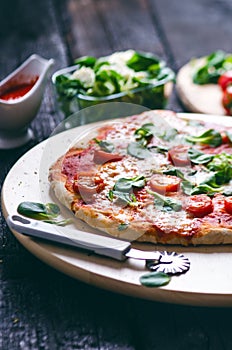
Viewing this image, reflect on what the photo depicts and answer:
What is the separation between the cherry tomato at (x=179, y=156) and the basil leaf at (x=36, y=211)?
752 millimetres

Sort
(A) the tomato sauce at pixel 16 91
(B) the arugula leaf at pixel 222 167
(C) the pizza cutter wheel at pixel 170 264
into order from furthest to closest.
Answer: (A) the tomato sauce at pixel 16 91 < (B) the arugula leaf at pixel 222 167 < (C) the pizza cutter wheel at pixel 170 264

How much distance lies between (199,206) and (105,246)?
0.54m

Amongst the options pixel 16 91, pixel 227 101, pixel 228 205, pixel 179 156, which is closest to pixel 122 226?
pixel 228 205

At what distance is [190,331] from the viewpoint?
270cm

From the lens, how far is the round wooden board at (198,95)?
470cm

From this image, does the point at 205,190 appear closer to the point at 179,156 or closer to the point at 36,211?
the point at 179,156

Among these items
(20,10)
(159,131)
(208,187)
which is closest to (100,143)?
(159,131)

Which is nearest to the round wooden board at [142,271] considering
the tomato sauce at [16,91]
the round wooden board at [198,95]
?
the tomato sauce at [16,91]

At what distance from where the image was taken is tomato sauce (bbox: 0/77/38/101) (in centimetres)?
412

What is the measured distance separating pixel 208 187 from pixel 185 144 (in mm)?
Answer: 515

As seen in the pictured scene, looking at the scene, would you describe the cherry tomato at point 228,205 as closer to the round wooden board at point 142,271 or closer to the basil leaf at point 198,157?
the round wooden board at point 142,271

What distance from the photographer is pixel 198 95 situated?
4871mm

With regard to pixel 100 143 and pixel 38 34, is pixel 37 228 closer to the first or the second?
pixel 100 143

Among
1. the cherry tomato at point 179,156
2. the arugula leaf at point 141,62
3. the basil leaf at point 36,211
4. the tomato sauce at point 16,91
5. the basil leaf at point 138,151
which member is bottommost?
the cherry tomato at point 179,156
